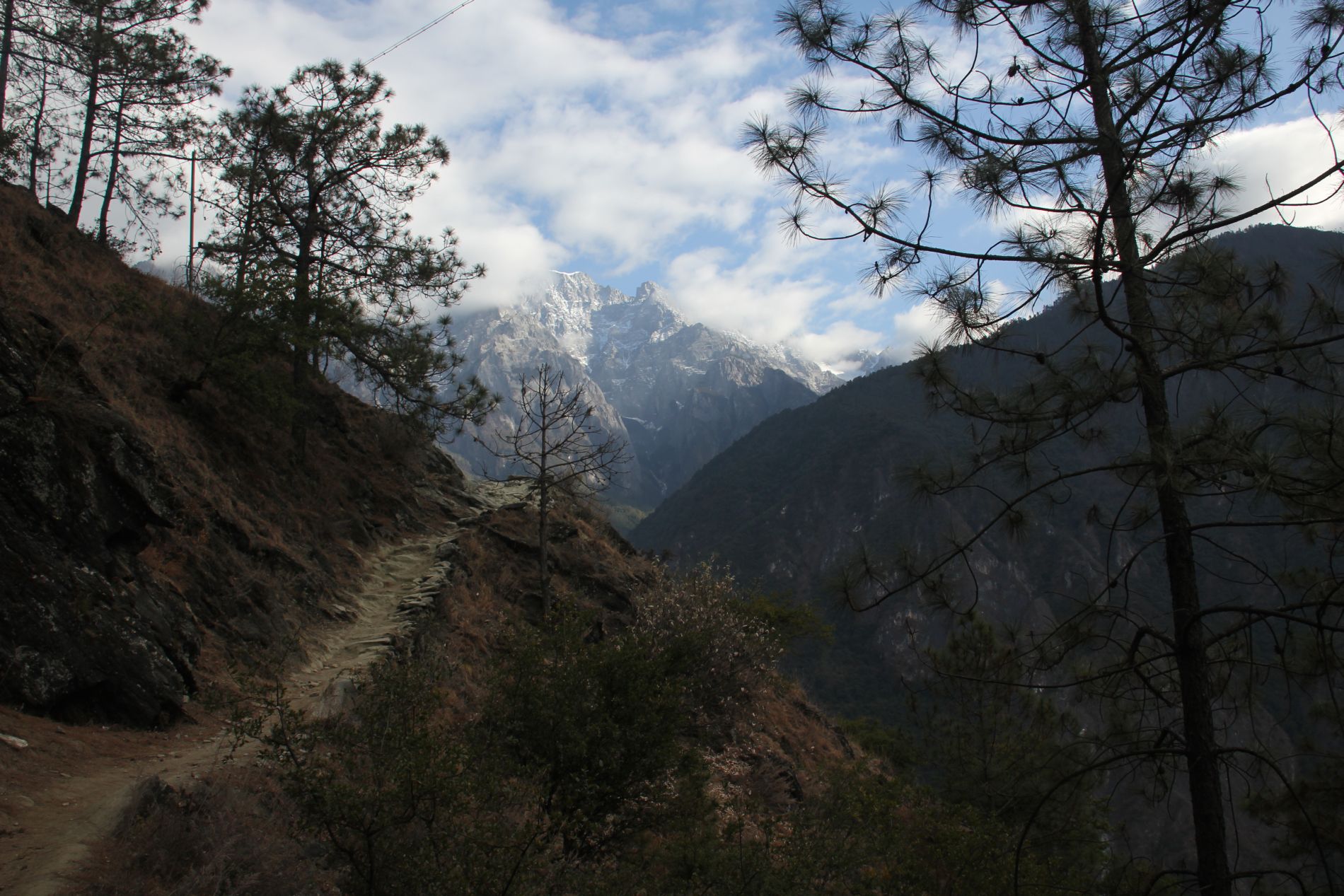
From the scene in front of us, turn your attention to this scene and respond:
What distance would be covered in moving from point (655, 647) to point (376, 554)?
570 cm

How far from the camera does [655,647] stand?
40.8ft

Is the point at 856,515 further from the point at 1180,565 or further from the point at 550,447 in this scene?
the point at 1180,565

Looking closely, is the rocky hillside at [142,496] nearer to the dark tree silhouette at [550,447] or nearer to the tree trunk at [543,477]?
the tree trunk at [543,477]

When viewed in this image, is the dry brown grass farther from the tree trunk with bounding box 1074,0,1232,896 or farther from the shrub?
the shrub

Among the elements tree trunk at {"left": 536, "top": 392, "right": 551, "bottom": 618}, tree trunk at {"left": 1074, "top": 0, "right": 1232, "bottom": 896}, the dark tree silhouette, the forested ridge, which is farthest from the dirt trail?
tree trunk at {"left": 1074, "top": 0, "right": 1232, "bottom": 896}

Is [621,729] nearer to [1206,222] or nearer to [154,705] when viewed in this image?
[154,705]

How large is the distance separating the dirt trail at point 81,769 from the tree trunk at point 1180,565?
649cm

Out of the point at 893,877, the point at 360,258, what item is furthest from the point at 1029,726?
the point at 360,258

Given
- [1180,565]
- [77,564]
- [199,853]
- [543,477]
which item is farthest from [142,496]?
[1180,565]

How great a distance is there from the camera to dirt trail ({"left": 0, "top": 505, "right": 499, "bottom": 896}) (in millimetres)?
4512

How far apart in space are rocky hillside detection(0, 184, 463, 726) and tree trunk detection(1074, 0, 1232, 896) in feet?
27.7

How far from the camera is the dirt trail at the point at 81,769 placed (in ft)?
14.8

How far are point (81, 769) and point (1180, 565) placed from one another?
800 centimetres

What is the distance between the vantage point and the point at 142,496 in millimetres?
8641
